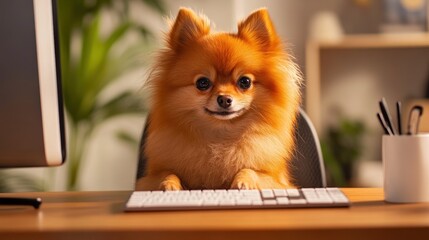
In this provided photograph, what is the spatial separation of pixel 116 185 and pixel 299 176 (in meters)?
2.28

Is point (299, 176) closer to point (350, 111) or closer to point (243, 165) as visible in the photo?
point (243, 165)

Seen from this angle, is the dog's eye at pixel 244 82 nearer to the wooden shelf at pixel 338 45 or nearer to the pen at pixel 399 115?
the pen at pixel 399 115

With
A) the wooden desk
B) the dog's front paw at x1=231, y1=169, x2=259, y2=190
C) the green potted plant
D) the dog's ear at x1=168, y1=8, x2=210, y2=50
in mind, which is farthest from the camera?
the green potted plant

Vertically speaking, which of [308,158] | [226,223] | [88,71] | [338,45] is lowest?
[226,223]

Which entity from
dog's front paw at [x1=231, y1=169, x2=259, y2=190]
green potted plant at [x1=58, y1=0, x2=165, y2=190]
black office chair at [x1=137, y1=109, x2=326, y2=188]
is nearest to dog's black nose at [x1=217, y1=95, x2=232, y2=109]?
dog's front paw at [x1=231, y1=169, x2=259, y2=190]

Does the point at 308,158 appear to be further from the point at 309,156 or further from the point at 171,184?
the point at 171,184

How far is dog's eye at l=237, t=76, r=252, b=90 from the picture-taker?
3.93 ft

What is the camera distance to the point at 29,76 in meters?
1.07

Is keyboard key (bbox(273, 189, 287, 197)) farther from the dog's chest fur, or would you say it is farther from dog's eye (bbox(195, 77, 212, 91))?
→ dog's eye (bbox(195, 77, 212, 91))

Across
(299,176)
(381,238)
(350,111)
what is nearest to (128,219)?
(381,238)

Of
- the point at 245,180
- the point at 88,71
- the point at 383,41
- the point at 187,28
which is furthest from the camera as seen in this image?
the point at 383,41

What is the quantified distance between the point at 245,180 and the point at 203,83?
0.19 m

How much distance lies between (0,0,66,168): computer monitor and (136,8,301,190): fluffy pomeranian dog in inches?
8.9

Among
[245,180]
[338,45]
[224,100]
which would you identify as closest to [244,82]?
[224,100]
